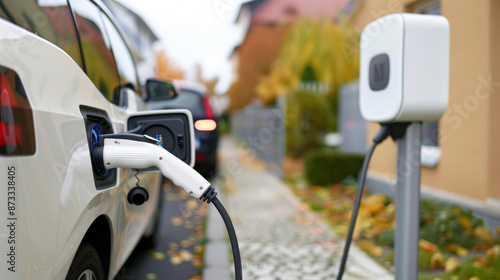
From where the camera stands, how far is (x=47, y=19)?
1721 millimetres

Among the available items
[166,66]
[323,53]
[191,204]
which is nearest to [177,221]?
[191,204]

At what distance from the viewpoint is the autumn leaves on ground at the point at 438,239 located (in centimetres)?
330

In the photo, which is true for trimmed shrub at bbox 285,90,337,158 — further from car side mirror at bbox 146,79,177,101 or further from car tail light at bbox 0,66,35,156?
car tail light at bbox 0,66,35,156

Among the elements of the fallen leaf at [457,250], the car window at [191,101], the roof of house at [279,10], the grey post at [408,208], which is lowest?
the fallen leaf at [457,250]

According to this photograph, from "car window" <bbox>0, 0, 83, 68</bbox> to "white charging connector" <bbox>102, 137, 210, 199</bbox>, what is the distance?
0.43 meters

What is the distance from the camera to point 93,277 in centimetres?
181

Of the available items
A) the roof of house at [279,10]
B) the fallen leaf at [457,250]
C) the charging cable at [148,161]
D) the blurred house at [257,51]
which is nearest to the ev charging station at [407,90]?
the charging cable at [148,161]

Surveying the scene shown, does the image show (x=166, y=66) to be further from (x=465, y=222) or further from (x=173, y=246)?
(x=465, y=222)

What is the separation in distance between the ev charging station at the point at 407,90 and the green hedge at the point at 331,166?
443 centimetres

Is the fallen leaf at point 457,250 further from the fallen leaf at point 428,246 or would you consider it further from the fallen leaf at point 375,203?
the fallen leaf at point 375,203

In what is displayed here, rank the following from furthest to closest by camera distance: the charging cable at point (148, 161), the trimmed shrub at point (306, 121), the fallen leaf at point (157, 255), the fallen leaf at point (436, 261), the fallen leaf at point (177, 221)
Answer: the trimmed shrub at point (306, 121)
the fallen leaf at point (177, 221)
the fallen leaf at point (157, 255)
the fallen leaf at point (436, 261)
the charging cable at point (148, 161)

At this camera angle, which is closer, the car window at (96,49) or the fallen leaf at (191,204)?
the car window at (96,49)

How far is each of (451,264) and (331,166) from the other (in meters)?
3.80

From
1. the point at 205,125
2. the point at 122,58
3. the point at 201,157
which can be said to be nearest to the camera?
the point at 122,58
